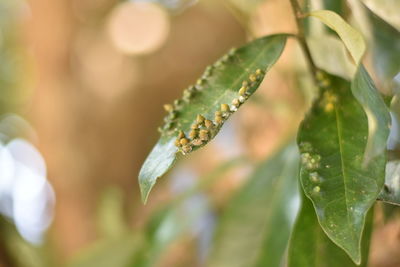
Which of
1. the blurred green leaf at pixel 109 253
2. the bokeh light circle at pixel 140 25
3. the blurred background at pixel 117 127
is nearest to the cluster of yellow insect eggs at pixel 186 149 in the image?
the blurred background at pixel 117 127

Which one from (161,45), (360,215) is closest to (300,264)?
(360,215)

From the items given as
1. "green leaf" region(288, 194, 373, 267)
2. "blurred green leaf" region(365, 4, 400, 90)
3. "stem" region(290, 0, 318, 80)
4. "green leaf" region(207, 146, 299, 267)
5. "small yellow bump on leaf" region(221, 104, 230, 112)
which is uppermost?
"small yellow bump on leaf" region(221, 104, 230, 112)

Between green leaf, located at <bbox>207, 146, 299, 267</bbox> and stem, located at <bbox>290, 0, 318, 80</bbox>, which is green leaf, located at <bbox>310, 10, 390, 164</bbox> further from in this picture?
green leaf, located at <bbox>207, 146, 299, 267</bbox>

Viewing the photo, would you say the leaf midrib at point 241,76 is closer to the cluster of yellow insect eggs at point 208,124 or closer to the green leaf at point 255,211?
the cluster of yellow insect eggs at point 208,124

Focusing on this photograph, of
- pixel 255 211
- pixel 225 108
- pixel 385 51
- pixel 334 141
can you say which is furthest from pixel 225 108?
pixel 255 211

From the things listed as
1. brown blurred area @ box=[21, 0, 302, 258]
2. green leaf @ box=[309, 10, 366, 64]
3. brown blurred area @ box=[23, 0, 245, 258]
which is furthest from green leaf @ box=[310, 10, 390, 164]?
brown blurred area @ box=[23, 0, 245, 258]

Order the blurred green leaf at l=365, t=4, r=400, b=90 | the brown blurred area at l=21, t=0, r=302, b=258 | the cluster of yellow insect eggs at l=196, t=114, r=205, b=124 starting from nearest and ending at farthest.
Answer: the cluster of yellow insect eggs at l=196, t=114, r=205, b=124, the blurred green leaf at l=365, t=4, r=400, b=90, the brown blurred area at l=21, t=0, r=302, b=258

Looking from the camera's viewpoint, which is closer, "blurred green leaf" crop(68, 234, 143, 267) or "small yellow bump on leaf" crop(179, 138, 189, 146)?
"small yellow bump on leaf" crop(179, 138, 189, 146)
